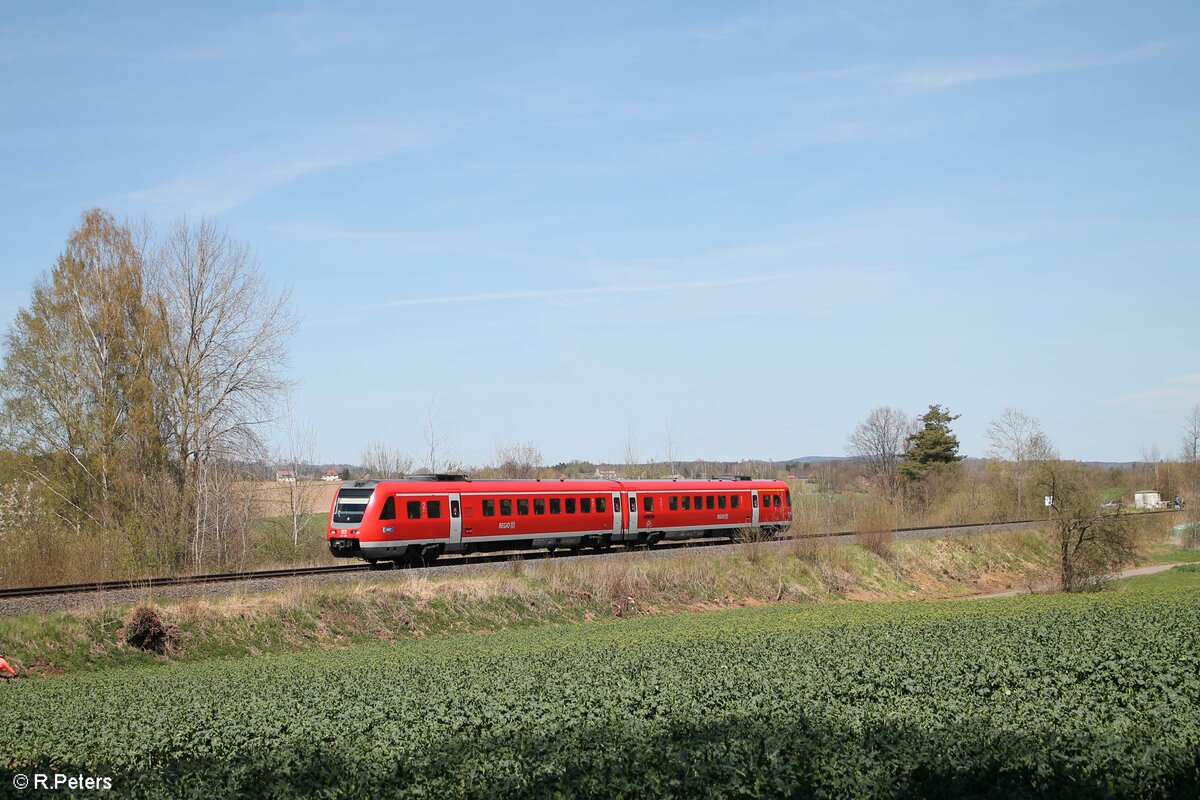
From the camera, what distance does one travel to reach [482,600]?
89.8 feet

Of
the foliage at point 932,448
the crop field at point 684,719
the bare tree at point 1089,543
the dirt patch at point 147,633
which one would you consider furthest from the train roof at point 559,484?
the foliage at point 932,448

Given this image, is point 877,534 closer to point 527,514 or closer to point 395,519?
point 527,514

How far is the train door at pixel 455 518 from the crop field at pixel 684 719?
13.8m

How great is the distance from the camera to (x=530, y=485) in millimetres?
32594

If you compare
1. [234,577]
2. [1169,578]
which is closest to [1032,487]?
[1169,578]

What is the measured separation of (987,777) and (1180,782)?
1209 millimetres

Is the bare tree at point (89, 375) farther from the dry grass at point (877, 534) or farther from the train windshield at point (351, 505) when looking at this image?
the dry grass at point (877, 534)

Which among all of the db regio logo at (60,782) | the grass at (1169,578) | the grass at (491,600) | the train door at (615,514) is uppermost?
the train door at (615,514)

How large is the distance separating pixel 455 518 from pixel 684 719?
71.6 ft

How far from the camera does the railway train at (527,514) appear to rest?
28672mm

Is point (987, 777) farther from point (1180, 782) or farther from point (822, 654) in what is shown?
point (822, 654)

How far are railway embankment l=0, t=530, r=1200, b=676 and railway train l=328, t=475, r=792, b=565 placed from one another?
6.66 ft

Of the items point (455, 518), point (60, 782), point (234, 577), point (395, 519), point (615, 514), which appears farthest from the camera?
point (615, 514)

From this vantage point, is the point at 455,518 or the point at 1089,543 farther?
the point at 1089,543
